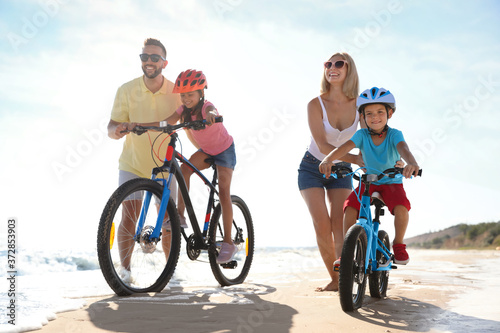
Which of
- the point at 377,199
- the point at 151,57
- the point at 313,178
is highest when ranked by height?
the point at 151,57

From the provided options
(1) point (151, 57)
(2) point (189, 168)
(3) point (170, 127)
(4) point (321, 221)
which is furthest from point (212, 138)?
(4) point (321, 221)

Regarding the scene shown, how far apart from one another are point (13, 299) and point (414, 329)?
2.89 meters

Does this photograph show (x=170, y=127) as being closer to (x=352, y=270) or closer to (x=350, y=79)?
(x=350, y=79)

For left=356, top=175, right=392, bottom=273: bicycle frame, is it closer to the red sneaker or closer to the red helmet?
the red sneaker

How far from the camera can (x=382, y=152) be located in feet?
13.2

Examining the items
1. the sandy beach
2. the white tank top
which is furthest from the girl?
the white tank top

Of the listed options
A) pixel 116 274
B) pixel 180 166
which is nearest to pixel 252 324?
pixel 116 274

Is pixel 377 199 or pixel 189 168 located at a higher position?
pixel 189 168

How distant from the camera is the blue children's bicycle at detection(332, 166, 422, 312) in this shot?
329cm

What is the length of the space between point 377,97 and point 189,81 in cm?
178

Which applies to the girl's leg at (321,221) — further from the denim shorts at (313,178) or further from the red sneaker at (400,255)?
the red sneaker at (400,255)

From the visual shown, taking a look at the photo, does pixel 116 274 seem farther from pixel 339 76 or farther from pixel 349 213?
pixel 339 76

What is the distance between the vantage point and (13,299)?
370 centimetres

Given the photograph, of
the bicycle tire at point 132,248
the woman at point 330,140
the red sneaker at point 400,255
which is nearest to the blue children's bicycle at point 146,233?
the bicycle tire at point 132,248
